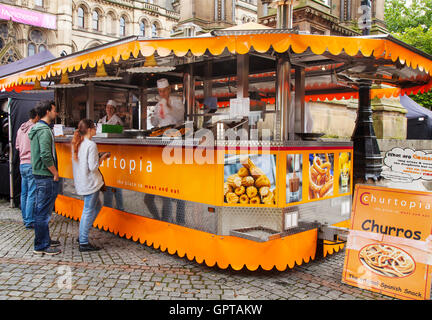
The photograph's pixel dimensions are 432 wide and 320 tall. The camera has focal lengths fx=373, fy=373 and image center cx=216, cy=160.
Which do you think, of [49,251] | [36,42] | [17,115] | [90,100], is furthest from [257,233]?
[36,42]

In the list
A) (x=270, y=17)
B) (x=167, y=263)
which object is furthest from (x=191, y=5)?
(x=167, y=263)

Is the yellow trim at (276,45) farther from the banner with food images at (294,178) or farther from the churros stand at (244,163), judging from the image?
the banner with food images at (294,178)

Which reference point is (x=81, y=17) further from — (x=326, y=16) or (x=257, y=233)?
(x=257, y=233)

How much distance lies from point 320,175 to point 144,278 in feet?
8.39

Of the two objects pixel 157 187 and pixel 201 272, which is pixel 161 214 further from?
pixel 201 272

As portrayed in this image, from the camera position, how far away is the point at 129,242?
5.78 m

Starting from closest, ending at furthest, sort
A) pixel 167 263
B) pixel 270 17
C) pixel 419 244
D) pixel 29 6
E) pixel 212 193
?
1. pixel 419 244
2. pixel 212 193
3. pixel 167 263
4. pixel 270 17
5. pixel 29 6

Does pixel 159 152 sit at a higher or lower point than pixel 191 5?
lower

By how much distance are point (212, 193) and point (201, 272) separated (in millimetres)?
977

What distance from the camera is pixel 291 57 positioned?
538 cm

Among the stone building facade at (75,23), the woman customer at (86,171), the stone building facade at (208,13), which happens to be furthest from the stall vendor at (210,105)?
the stone building facade at (75,23)

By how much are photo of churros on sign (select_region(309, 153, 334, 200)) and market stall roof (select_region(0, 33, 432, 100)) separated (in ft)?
4.33

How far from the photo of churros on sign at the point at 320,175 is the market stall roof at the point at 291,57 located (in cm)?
132

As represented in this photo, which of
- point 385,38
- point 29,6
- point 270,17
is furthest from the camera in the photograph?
point 29,6
